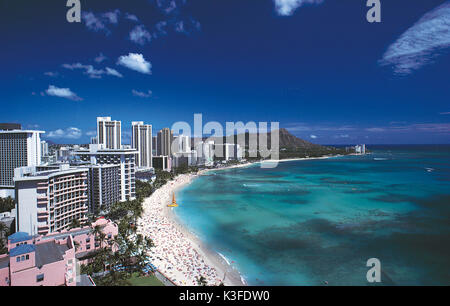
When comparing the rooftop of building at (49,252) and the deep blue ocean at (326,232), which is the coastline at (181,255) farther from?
the rooftop of building at (49,252)

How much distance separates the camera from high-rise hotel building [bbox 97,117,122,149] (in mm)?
30094

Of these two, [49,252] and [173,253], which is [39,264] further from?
[173,253]

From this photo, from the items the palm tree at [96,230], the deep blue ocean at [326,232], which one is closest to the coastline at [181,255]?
the deep blue ocean at [326,232]

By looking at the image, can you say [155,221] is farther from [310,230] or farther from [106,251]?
[310,230]

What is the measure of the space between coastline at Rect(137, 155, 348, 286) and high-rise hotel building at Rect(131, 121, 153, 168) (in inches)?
856

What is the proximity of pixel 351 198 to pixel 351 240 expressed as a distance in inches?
422

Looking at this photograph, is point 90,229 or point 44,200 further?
point 44,200

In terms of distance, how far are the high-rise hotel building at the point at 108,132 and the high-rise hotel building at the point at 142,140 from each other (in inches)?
233

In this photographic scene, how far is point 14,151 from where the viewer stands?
23.0 meters

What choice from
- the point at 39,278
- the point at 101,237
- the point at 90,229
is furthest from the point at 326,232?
the point at 39,278

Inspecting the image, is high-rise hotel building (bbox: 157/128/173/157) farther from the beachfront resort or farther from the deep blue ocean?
the beachfront resort

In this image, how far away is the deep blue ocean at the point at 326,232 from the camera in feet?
31.5

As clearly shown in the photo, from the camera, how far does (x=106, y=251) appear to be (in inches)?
357

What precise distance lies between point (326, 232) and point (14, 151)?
2813 centimetres
